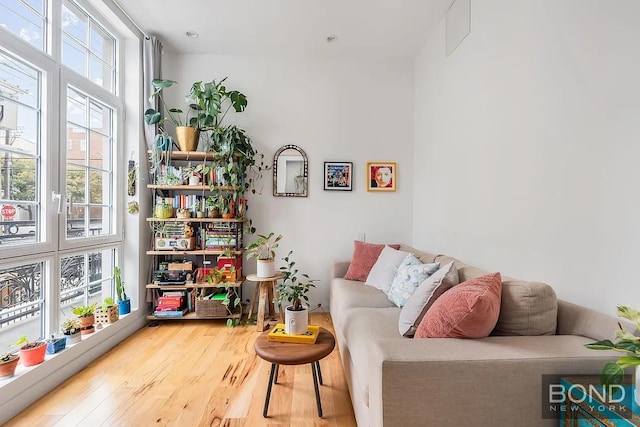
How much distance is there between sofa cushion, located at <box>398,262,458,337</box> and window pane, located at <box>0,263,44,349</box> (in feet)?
7.79

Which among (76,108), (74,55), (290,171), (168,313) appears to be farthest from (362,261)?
(74,55)

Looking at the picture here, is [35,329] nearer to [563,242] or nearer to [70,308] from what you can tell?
[70,308]

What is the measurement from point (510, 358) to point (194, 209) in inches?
117

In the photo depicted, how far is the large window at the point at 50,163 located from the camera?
1.94 m

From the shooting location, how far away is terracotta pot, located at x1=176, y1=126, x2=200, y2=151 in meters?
3.24

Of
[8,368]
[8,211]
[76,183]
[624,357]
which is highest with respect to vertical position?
[76,183]

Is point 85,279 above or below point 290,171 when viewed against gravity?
below

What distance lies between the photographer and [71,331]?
2.29 m

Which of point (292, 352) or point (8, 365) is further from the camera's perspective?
point (8, 365)

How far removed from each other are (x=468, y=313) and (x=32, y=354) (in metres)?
2.53

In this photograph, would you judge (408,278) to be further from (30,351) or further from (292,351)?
(30,351)

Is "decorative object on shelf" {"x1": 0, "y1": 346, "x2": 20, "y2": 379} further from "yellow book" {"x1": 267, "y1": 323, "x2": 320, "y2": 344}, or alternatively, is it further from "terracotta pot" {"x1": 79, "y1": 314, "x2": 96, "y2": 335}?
"yellow book" {"x1": 267, "y1": 323, "x2": 320, "y2": 344}

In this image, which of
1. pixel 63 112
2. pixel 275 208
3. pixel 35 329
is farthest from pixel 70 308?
pixel 275 208

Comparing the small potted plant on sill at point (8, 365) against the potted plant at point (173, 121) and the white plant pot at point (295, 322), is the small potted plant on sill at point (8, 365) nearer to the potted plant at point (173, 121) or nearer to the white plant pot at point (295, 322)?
the white plant pot at point (295, 322)
